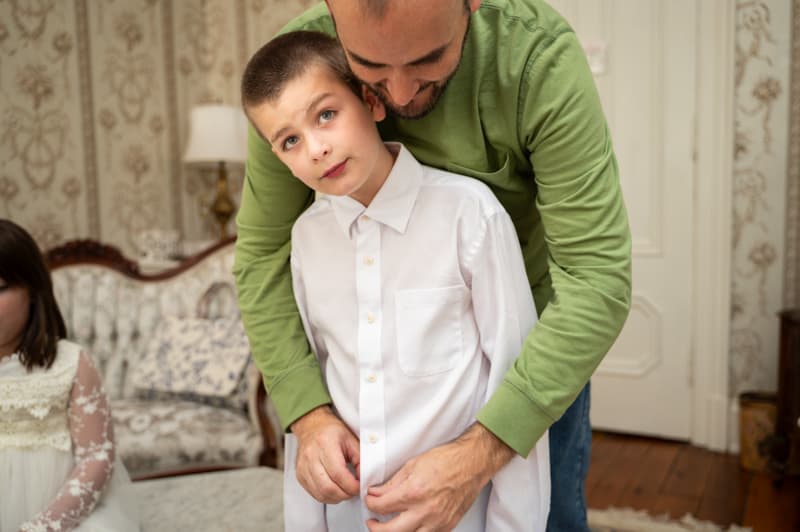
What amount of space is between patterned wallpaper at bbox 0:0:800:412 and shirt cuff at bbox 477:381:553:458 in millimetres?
2581

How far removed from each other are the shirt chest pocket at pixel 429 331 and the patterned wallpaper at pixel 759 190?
2561 mm

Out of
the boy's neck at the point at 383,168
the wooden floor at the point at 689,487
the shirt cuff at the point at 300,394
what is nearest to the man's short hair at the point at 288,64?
the boy's neck at the point at 383,168

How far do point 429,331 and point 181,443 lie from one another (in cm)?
172

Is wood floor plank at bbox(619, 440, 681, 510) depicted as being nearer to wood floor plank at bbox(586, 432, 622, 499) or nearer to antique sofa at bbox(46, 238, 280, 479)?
wood floor plank at bbox(586, 432, 622, 499)

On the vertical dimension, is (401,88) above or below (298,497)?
above

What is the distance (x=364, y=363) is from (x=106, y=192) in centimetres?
325

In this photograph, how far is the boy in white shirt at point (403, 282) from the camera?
2.92 feet

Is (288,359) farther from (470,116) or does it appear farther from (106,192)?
(106,192)

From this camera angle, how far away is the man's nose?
0.81 m

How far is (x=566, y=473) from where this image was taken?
3.71ft

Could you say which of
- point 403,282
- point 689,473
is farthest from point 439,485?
point 689,473

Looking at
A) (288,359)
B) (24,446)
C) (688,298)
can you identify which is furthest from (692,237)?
(24,446)

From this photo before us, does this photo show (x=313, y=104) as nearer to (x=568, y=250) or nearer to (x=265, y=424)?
(x=568, y=250)

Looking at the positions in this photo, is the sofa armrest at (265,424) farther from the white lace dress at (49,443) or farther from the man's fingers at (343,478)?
the man's fingers at (343,478)
